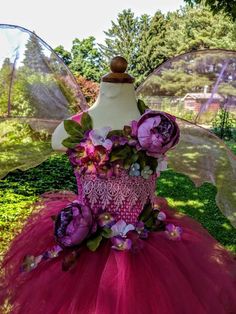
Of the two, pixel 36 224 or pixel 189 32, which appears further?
pixel 189 32

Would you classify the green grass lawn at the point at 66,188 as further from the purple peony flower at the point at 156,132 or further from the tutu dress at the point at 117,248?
the purple peony flower at the point at 156,132

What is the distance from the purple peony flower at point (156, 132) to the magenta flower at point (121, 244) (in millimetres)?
225

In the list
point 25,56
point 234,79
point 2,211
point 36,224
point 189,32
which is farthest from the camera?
point 189,32

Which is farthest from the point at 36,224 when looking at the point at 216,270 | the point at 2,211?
the point at 2,211

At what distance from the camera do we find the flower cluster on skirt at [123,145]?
3.71 feet

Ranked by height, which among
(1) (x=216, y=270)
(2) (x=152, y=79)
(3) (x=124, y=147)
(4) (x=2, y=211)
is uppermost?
(2) (x=152, y=79)

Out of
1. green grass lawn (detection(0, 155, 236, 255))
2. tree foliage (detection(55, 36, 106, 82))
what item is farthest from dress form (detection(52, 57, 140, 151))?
tree foliage (detection(55, 36, 106, 82))

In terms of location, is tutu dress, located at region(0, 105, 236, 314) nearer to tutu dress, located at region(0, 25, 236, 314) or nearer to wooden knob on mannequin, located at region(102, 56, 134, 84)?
tutu dress, located at region(0, 25, 236, 314)

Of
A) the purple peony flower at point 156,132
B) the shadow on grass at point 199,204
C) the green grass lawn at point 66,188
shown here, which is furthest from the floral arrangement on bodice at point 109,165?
the shadow on grass at point 199,204

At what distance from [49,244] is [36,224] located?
153 mm

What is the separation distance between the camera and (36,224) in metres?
1.40

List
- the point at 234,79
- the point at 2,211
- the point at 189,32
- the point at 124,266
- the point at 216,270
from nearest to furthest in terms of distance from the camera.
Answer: the point at 124,266 → the point at 216,270 → the point at 234,79 → the point at 2,211 → the point at 189,32

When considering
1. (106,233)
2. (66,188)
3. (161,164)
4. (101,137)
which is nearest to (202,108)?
(161,164)

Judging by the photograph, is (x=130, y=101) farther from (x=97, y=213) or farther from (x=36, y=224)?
(x=36, y=224)
